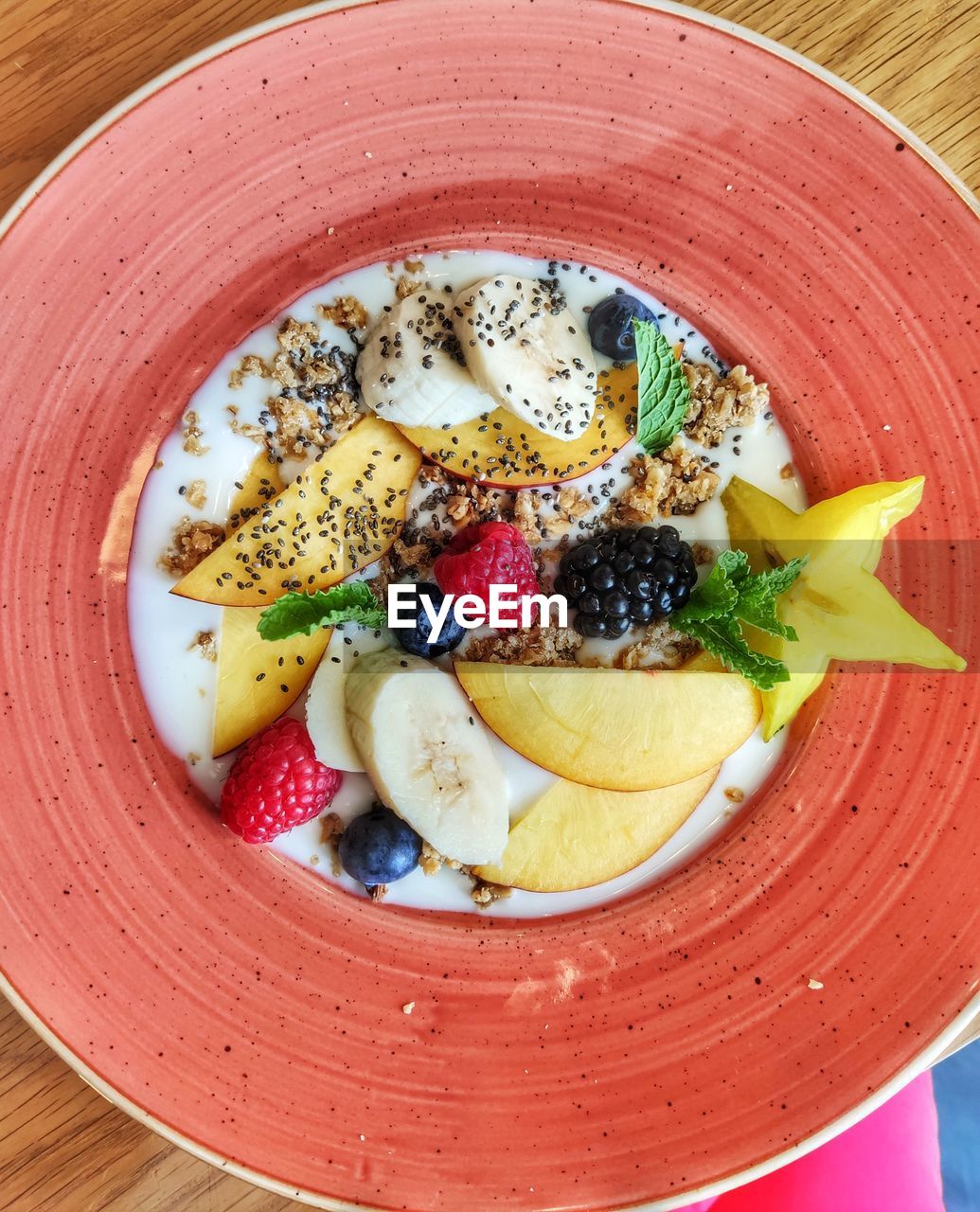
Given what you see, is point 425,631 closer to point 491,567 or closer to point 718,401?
point 491,567

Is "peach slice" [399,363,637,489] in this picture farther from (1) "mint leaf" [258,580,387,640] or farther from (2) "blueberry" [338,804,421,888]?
(2) "blueberry" [338,804,421,888]

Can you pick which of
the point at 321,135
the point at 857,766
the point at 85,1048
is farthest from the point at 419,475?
the point at 85,1048

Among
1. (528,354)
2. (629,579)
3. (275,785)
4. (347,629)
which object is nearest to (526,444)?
(528,354)

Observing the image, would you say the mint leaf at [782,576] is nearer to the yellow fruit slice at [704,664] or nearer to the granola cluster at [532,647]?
the yellow fruit slice at [704,664]

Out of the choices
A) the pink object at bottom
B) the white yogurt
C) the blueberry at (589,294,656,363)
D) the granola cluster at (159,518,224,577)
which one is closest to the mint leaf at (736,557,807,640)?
the white yogurt

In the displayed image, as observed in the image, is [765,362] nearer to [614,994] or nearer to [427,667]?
[427,667]
